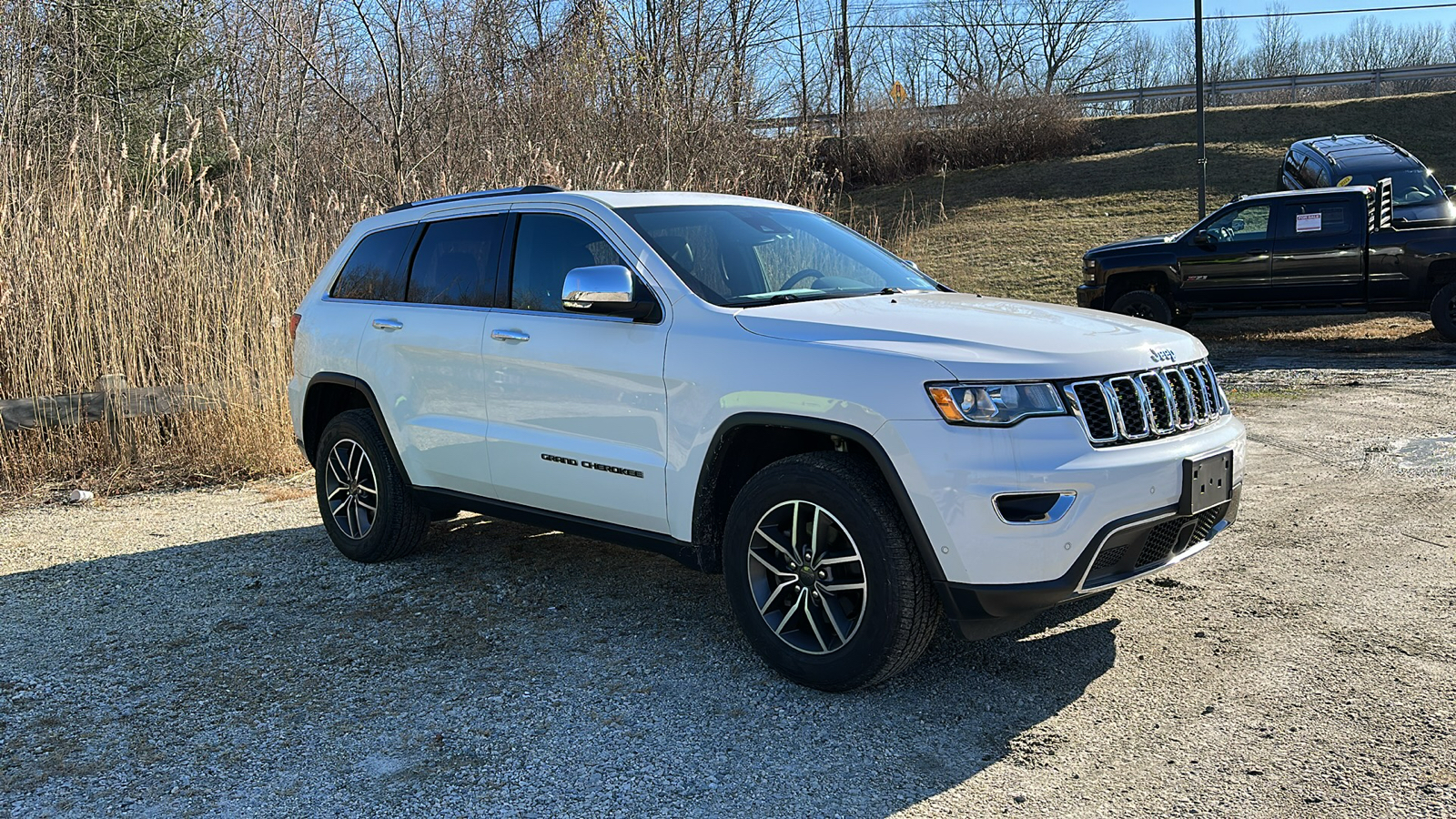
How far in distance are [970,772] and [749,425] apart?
1.39 metres

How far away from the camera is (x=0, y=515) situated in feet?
24.2

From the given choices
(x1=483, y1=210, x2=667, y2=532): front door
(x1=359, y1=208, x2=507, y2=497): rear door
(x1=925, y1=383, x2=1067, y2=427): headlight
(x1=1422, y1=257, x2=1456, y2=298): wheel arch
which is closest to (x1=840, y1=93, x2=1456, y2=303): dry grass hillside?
(x1=1422, y1=257, x2=1456, y2=298): wheel arch

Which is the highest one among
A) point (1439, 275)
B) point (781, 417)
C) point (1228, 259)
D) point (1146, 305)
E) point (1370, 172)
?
point (1370, 172)

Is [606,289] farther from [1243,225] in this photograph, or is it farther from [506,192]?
[1243,225]

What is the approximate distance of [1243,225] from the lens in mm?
13914

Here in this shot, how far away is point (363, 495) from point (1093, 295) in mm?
11039

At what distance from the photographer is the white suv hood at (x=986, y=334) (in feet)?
11.9

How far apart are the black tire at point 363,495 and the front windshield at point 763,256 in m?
1.88

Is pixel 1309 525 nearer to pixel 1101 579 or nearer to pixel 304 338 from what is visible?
pixel 1101 579

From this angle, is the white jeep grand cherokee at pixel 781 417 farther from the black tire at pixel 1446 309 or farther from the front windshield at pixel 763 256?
the black tire at pixel 1446 309

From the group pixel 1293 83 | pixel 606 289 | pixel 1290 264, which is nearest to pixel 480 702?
pixel 606 289

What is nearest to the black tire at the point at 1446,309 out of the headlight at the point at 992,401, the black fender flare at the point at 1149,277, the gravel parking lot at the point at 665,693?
the black fender flare at the point at 1149,277

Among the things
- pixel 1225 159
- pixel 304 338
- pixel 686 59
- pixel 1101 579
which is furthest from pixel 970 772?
pixel 1225 159

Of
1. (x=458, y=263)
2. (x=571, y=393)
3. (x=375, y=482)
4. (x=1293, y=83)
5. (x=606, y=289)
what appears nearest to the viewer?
(x=606, y=289)
